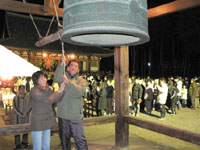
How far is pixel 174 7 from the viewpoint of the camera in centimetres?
355

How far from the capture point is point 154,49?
120 feet

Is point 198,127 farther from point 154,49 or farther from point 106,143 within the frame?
point 154,49

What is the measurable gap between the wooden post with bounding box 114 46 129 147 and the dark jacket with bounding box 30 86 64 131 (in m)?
1.83

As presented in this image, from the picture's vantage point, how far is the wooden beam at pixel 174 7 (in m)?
3.28

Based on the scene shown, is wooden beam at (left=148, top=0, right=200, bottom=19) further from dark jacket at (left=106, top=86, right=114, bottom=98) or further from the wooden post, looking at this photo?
dark jacket at (left=106, top=86, right=114, bottom=98)

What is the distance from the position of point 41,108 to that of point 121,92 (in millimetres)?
2040

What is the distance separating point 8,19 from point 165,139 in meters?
18.5

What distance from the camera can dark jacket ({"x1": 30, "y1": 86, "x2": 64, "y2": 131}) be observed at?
304 cm

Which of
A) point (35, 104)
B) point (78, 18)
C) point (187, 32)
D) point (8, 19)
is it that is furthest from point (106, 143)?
point (187, 32)

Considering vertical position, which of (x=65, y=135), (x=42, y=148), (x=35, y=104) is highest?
(x=35, y=104)

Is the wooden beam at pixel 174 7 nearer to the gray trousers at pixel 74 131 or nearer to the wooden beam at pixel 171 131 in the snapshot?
the wooden beam at pixel 171 131

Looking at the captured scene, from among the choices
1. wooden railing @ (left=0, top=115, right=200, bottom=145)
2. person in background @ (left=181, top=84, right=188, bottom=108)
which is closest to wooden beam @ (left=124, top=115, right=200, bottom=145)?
wooden railing @ (left=0, top=115, right=200, bottom=145)

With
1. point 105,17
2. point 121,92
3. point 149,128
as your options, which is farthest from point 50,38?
point 105,17

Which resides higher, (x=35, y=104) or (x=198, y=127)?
(x=35, y=104)
